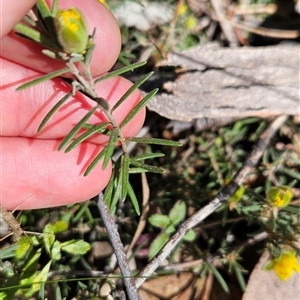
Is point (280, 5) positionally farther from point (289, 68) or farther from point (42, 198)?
point (42, 198)

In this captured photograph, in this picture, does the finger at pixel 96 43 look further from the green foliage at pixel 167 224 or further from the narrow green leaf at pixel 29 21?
the green foliage at pixel 167 224

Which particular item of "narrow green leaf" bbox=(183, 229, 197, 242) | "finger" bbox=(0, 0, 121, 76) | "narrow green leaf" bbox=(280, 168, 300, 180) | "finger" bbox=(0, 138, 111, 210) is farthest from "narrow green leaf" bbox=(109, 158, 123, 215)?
"narrow green leaf" bbox=(280, 168, 300, 180)

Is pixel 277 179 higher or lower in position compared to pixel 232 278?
higher

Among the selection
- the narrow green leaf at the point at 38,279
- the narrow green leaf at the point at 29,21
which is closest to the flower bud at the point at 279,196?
the narrow green leaf at the point at 38,279

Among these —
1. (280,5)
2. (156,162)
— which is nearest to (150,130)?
(156,162)

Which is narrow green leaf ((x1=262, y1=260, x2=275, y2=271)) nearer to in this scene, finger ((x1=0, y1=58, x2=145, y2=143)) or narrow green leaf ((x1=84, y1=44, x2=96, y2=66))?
finger ((x1=0, y1=58, x2=145, y2=143))
